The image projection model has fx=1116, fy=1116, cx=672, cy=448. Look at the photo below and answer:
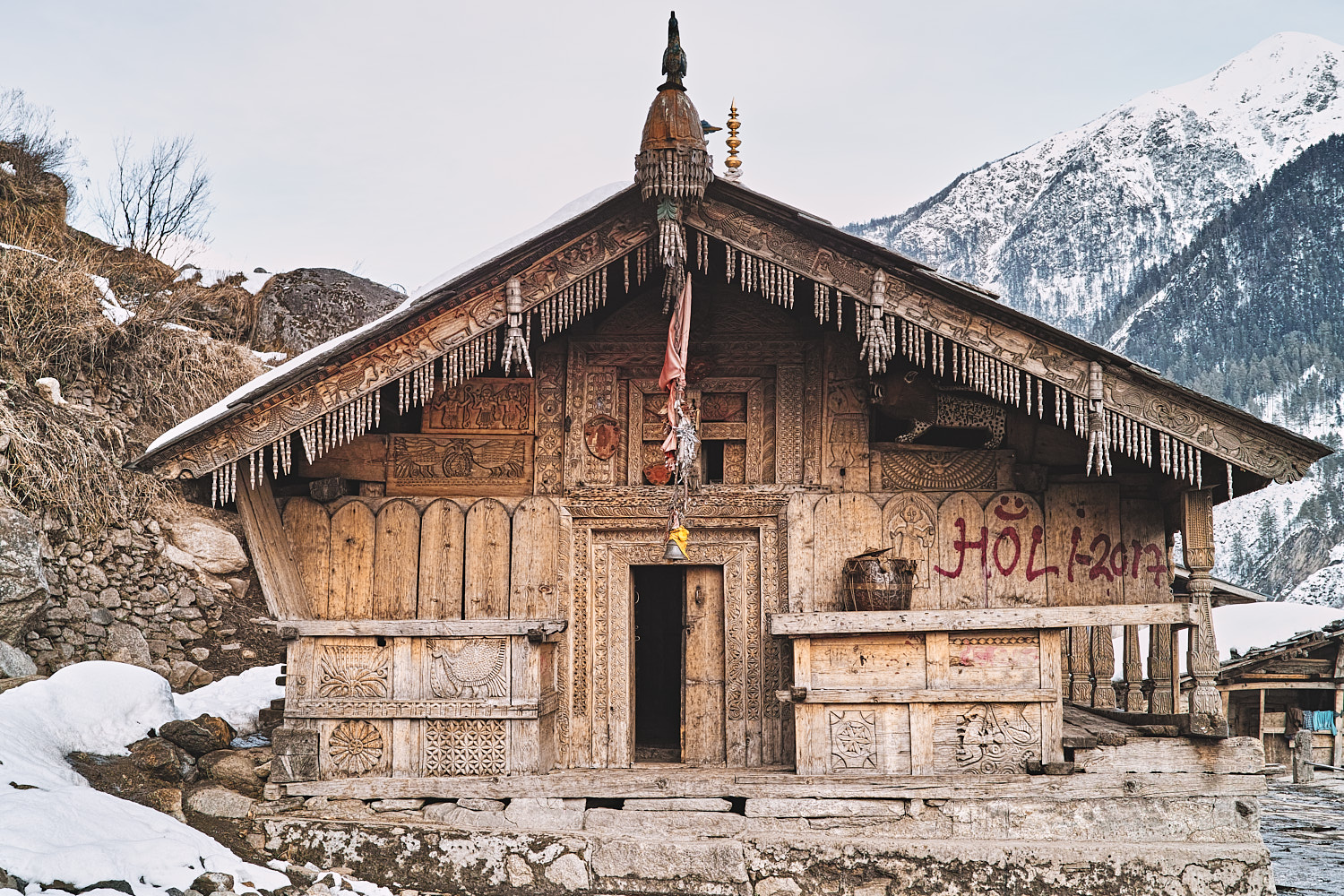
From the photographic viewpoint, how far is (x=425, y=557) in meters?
9.20

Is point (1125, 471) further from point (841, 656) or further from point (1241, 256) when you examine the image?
point (1241, 256)

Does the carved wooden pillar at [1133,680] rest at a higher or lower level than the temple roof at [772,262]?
lower

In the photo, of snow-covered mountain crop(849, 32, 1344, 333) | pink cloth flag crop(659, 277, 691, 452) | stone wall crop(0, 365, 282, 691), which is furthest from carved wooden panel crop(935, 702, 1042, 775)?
snow-covered mountain crop(849, 32, 1344, 333)

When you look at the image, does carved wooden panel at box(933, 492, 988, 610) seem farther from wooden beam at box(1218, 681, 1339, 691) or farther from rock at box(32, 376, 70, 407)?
wooden beam at box(1218, 681, 1339, 691)

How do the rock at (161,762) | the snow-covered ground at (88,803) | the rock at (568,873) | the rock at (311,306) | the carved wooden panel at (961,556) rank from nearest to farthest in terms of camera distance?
the snow-covered ground at (88,803)
the rock at (568,873)
the rock at (161,762)
the carved wooden panel at (961,556)
the rock at (311,306)

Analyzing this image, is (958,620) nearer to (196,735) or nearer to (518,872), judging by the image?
(518,872)

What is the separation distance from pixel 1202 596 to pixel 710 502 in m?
3.84

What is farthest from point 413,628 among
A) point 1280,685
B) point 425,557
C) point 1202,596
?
point 1280,685

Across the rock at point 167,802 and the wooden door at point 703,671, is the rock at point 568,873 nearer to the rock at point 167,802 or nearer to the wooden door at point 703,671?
the wooden door at point 703,671

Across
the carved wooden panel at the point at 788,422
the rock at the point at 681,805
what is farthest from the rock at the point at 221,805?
the carved wooden panel at the point at 788,422

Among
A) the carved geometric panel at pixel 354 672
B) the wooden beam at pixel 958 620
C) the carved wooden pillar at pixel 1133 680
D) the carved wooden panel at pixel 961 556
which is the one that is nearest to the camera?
the wooden beam at pixel 958 620

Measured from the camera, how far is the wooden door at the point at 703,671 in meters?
9.34

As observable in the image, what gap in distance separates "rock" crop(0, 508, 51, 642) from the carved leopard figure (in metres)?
9.84

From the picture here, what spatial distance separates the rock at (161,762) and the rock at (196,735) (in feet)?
0.45
